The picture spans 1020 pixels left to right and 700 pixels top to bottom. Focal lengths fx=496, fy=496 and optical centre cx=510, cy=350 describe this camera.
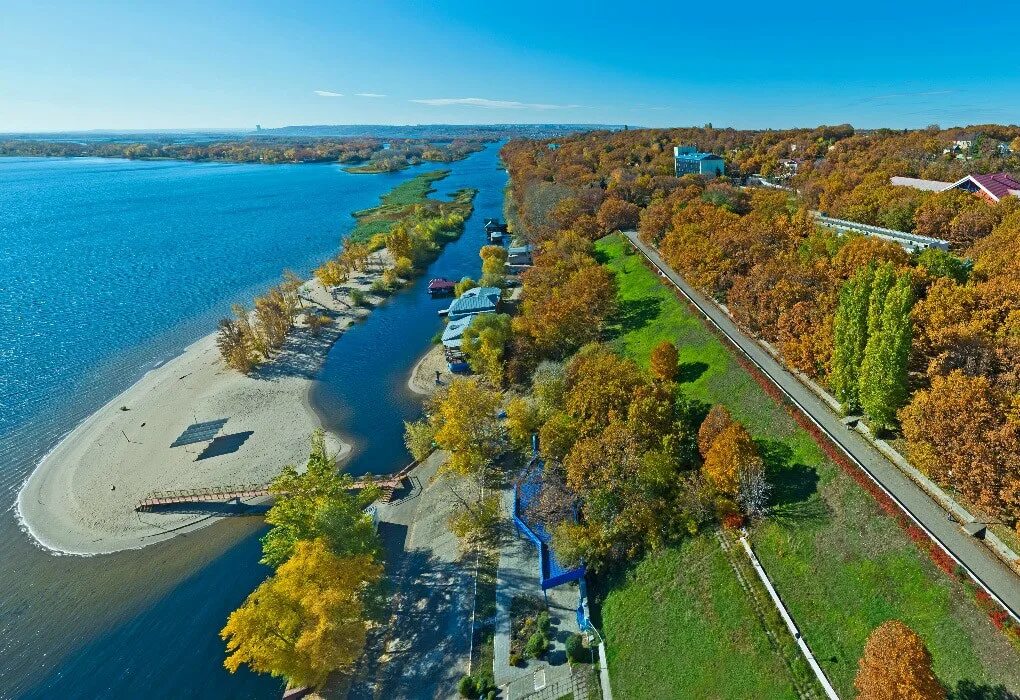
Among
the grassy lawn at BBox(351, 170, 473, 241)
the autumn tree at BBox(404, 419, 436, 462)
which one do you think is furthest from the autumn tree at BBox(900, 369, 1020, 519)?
the grassy lawn at BBox(351, 170, 473, 241)

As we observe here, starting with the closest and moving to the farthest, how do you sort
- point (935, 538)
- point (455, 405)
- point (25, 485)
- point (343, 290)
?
point (935, 538) < point (455, 405) < point (25, 485) < point (343, 290)

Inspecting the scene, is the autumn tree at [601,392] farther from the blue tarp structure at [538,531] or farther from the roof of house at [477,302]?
the roof of house at [477,302]

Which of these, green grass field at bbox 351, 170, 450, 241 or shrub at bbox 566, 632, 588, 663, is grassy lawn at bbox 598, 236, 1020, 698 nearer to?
shrub at bbox 566, 632, 588, 663

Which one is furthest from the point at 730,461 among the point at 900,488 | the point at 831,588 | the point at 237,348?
the point at 237,348

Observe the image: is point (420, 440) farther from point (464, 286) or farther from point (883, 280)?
point (464, 286)

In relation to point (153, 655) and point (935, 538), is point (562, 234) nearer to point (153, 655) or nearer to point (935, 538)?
point (935, 538)

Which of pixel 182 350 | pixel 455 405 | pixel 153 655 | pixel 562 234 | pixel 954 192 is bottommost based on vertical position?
pixel 153 655

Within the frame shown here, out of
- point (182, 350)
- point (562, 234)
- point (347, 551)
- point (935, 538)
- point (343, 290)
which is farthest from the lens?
point (343, 290)

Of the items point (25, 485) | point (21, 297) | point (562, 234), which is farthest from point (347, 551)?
point (21, 297)

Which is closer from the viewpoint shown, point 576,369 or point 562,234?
point 576,369
